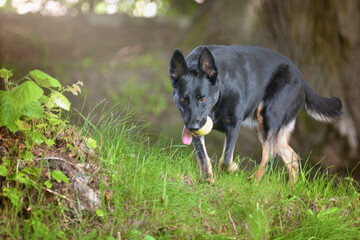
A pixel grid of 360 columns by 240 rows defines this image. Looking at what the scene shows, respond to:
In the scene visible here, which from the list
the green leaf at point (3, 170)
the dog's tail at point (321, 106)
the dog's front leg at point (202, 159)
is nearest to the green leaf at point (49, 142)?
the green leaf at point (3, 170)

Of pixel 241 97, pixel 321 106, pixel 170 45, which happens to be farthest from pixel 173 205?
pixel 170 45

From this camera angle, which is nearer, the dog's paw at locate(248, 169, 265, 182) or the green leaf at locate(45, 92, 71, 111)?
the green leaf at locate(45, 92, 71, 111)

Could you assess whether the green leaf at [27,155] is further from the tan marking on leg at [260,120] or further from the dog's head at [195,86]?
the tan marking on leg at [260,120]

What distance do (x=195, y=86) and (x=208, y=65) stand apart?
25cm

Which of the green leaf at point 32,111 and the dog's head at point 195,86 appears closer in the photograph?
the green leaf at point 32,111

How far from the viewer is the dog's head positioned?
3.74 meters

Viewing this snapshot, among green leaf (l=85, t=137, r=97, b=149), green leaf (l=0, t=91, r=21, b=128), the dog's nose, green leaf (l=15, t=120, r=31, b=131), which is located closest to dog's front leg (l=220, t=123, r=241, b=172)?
the dog's nose

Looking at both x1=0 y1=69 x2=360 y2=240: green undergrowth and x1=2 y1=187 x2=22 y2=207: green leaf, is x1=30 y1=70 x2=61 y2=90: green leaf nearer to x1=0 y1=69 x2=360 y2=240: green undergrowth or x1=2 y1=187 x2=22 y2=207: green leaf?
x1=0 y1=69 x2=360 y2=240: green undergrowth

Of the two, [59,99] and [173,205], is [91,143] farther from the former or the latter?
[173,205]

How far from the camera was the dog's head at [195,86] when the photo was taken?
374 cm

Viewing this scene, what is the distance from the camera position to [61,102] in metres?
3.11

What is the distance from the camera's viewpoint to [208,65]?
3.85m

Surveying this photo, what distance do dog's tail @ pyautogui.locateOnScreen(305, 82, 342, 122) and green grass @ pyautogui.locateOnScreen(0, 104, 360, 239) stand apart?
1.23 metres

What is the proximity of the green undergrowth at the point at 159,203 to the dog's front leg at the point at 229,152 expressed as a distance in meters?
0.12
